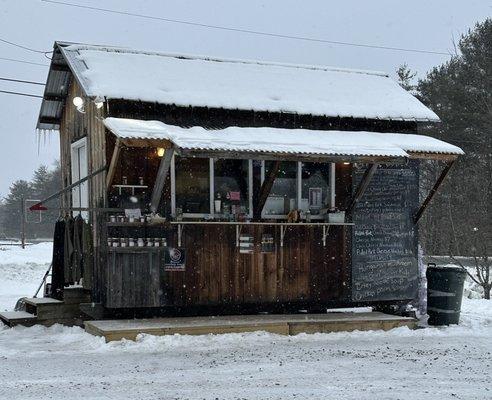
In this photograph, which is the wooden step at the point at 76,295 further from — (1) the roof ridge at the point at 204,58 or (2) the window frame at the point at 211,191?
(1) the roof ridge at the point at 204,58

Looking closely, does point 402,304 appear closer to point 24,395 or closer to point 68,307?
point 68,307

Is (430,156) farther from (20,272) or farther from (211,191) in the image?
(20,272)

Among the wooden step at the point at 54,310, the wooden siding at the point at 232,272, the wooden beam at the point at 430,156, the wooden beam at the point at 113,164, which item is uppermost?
the wooden beam at the point at 430,156

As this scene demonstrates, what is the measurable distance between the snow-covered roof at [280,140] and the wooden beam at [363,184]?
41 centimetres

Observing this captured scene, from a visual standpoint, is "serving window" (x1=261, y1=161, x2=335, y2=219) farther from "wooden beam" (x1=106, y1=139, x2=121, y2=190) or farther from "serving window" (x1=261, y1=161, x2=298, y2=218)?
"wooden beam" (x1=106, y1=139, x2=121, y2=190)

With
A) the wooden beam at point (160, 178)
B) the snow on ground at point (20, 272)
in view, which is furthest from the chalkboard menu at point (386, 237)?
the snow on ground at point (20, 272)

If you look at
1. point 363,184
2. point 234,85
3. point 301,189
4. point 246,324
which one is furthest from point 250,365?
point 234,85

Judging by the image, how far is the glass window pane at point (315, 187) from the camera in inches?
464

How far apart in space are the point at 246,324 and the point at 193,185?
7.82 feet

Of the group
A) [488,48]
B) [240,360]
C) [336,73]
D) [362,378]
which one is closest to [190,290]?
[240,360]

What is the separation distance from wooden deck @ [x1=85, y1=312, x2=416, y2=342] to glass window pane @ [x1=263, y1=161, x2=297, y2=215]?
1.77 m

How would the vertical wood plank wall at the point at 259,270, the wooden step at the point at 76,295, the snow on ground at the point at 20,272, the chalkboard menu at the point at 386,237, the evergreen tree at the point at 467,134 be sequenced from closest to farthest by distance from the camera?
the vertical wood plank wall at the point at 259,270 → the wooden step at the point at 76,295 → the chalkboard menu at the point at 386,237 → the snow on ground at the point at 20,272 → the evergreen tree at the point at 467,134

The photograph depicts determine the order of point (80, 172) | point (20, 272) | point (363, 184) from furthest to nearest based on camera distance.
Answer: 1. point (20, 272)
2. point (80, 172)
3. point (363, 184)

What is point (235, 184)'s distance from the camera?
11344mm
